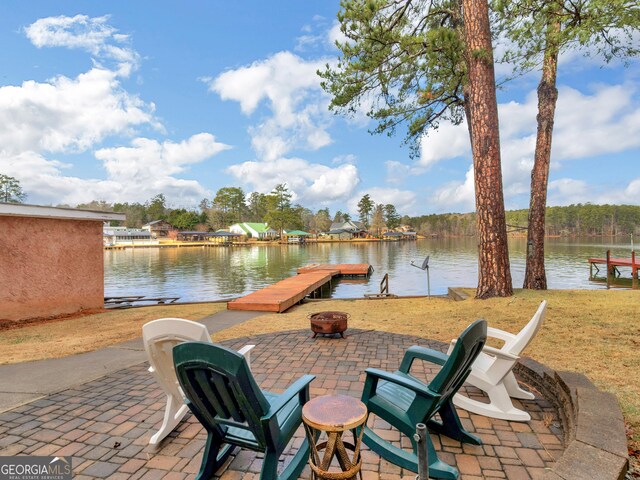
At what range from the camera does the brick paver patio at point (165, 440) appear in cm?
196

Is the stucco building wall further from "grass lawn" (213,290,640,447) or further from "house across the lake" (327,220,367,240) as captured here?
"house across the lake" (327,220,367,240)

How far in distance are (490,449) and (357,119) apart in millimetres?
8464

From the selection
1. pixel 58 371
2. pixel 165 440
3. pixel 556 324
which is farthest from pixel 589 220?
pixel 58 371

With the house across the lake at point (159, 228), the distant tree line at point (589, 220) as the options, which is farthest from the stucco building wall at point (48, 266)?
the distant tree line at point (589, 220)

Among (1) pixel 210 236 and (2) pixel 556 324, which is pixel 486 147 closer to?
(2) pixel 556 324

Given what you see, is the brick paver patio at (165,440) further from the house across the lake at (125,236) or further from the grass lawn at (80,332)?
the house across the lake at (125,236)

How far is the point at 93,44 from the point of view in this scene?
1107 centimetres

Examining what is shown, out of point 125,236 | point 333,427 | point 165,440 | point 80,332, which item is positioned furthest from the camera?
point 125,236

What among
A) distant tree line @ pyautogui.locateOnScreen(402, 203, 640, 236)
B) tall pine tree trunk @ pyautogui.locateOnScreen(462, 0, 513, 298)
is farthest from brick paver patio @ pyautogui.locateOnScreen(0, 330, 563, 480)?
distant tree line @ pyautogui.locateOnScreen(402, 203, 640, 236)

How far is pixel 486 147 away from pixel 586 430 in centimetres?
604

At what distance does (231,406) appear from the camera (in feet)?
5.33

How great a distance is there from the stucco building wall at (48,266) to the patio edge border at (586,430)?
31.0 feet

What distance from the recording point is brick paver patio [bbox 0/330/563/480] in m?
1.96

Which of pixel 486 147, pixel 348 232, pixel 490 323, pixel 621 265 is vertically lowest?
pixel 621 265
